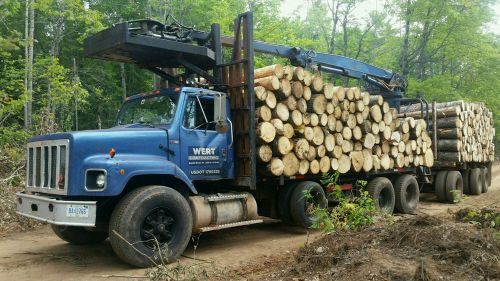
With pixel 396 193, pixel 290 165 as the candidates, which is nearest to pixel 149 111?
pixel 290 165

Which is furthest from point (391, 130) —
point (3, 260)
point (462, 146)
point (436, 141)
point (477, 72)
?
point (477, 72)

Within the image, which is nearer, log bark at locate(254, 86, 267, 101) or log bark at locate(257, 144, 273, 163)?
log bark at locate(257, 144, 273, 163)

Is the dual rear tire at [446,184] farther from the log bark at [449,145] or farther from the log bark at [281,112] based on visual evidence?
the log bark at [281,112]

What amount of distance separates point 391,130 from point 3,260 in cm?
820

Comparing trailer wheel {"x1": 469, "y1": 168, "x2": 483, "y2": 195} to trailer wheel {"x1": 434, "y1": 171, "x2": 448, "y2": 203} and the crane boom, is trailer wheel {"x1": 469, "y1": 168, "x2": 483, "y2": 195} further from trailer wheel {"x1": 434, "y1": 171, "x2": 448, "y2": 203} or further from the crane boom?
the crane boom

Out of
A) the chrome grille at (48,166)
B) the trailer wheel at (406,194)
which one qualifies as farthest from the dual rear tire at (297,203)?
the chrome grille at (48,166)

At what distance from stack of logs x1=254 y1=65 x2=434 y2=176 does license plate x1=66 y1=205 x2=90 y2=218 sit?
10.2 ft

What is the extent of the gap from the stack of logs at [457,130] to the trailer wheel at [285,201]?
20.9 feet

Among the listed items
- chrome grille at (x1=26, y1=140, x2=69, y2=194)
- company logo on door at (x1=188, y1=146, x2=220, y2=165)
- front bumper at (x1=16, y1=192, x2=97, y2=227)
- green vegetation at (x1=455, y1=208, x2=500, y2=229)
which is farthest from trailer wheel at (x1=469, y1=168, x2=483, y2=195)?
chrome grille at (x1=26, y1=140, x2=69, y2=194)

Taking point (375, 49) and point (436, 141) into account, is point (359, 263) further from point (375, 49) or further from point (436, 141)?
point (375, 49)

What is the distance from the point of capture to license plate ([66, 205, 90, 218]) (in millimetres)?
5125

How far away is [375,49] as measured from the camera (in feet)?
95.3

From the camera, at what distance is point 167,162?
6000 mm

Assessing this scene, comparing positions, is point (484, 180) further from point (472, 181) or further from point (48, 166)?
point (48, 166)
